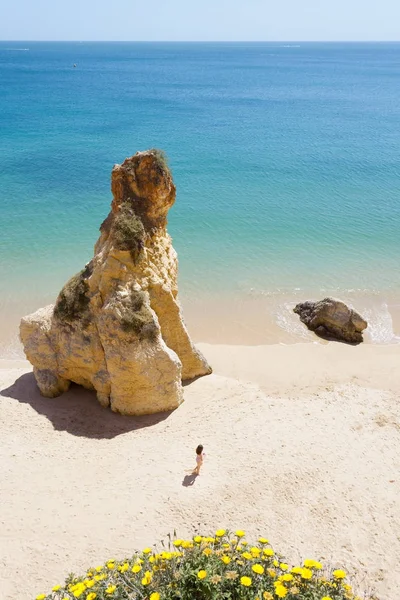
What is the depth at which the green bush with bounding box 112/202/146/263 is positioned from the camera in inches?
523

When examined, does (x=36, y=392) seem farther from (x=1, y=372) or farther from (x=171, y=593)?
(x=171, y=593)

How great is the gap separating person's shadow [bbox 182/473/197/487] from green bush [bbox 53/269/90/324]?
198 inches

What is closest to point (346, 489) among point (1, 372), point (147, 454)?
point (147, 454)

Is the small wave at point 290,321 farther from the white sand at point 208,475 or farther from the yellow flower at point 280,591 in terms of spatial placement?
the yellow flower at point 280,591

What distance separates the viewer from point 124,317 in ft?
42.6

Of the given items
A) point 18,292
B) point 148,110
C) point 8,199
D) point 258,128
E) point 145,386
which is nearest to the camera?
point 145,386

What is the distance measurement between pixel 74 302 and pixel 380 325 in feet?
44.0

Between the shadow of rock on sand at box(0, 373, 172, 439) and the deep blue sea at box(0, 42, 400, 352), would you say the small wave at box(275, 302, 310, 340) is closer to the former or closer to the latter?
the deep blue sea at box(0, 42, 400, 352)

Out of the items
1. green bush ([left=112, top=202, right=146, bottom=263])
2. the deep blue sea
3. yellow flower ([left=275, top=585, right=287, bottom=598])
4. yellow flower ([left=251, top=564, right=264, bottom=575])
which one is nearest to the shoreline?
the deep blue sea

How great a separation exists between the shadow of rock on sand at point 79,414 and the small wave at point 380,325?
10649 millimetres

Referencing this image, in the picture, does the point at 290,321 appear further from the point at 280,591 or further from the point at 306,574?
the point at 280,591

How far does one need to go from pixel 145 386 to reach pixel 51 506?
3.83 meters

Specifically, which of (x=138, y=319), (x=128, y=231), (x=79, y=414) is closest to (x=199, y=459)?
(x=138, y=319)

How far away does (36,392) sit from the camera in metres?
14.4
